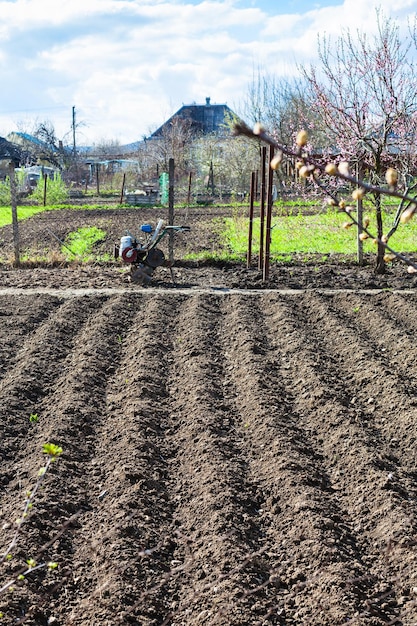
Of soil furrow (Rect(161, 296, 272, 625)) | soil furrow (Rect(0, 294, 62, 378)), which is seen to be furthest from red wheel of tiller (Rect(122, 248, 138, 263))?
soil furrow (Rect(161, 296, 272, 625))

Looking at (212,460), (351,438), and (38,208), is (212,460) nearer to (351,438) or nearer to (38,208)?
(351,438)

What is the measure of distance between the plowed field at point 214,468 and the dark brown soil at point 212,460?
14mm

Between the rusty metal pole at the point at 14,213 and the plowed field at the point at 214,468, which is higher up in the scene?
the rusty metal pole at the point at 14,213

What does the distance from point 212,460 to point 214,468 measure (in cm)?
13

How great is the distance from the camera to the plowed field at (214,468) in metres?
3.35

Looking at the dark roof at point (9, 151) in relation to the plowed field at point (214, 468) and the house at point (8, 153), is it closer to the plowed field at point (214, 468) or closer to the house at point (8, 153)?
the house at point (8, 153)

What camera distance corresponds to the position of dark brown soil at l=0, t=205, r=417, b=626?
3.36m

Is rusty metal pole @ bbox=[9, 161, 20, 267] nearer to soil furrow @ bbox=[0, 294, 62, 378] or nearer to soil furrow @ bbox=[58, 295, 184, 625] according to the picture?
soil furrow @ bbox=[0, 294, 62, 378]

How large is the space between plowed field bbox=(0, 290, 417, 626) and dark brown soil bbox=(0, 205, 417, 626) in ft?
0.05

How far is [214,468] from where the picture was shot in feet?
14.8

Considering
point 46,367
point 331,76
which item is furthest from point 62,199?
point 46,367

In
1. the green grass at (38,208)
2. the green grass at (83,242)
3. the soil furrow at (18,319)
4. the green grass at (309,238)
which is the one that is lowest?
the soil furrow at (18,319)

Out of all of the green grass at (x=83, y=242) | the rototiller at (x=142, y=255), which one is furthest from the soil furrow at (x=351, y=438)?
the green grass at (x=83, y=242)

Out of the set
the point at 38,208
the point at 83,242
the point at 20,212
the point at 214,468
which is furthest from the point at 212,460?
the point at 38,208
